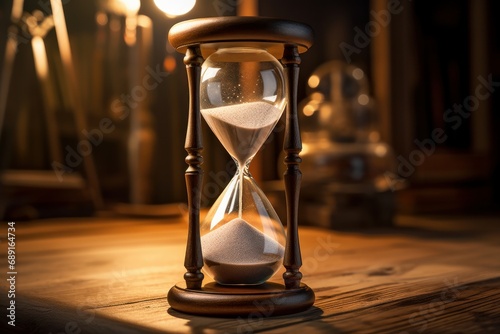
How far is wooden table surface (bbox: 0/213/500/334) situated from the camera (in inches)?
36.9

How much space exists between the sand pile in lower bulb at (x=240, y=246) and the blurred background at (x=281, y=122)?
1.55 meters

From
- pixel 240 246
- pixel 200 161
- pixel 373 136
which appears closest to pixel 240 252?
pixel 240 246

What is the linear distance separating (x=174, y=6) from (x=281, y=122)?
76 centimetres

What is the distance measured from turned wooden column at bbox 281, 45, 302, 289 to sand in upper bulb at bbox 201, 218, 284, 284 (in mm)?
27

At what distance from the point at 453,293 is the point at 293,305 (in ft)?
1.15

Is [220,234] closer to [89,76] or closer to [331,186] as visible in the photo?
[331,186]

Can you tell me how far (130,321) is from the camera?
0.95m

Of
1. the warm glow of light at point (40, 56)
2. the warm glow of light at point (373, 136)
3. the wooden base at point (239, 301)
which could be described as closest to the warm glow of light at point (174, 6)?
the warm glow of light at point (40, 56)

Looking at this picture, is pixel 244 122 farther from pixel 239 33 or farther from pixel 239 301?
pixel 239 301

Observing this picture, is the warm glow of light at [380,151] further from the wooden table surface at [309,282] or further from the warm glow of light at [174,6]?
the warm glow of light at [174,6]

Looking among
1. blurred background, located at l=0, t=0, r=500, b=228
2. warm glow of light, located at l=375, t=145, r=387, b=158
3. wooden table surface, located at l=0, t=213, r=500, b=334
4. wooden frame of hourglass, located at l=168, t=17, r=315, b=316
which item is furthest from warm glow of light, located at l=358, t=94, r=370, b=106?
wooden frame of hourglass, located at l=168, t=17, r=315, b=316

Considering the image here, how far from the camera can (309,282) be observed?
4.25 ft

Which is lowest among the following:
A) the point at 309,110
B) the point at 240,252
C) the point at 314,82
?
the point at 240,252

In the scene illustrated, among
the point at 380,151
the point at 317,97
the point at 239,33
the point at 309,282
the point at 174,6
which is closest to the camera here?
the point at 239,33
